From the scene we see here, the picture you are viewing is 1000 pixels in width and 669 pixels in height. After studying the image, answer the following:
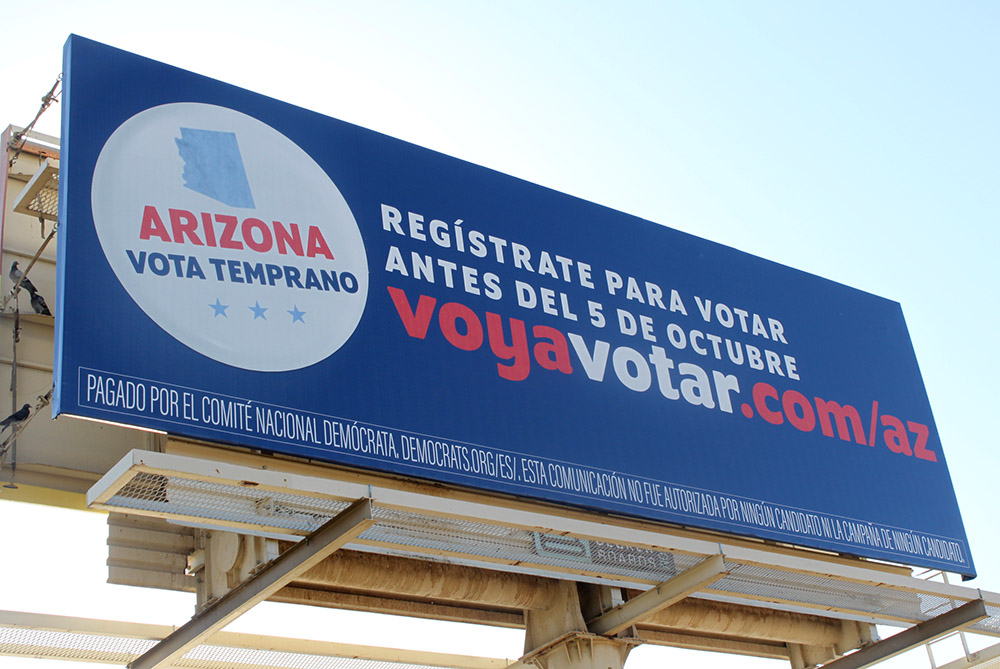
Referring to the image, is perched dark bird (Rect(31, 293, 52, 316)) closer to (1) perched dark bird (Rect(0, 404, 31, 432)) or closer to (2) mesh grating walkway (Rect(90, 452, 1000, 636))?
(1) perched dark bird (Rect(0, 404, 31, 432))

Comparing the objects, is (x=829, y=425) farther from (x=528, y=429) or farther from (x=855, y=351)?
(x=528, y=429)

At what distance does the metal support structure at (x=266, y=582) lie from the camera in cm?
702

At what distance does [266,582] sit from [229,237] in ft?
7.00

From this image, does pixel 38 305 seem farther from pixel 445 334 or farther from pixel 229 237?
pixel 445 334

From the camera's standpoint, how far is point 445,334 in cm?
861

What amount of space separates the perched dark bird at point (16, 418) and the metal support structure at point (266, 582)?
1.65m

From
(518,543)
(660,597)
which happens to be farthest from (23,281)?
(660,597)

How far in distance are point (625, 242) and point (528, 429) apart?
2.37 metres

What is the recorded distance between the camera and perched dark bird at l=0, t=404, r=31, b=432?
7781 millimetres

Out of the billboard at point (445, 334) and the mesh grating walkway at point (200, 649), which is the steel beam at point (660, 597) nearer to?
the billboard at point (445, 334)

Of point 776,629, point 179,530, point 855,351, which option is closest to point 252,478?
point 179,530

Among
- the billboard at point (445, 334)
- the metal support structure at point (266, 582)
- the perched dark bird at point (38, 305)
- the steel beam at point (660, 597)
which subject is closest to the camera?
the metal support structure at point (266, 582)

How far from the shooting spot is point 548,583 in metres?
9.31

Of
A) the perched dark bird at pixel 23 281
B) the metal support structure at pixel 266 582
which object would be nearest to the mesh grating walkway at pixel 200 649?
the metal support structure at pixel 266 582
